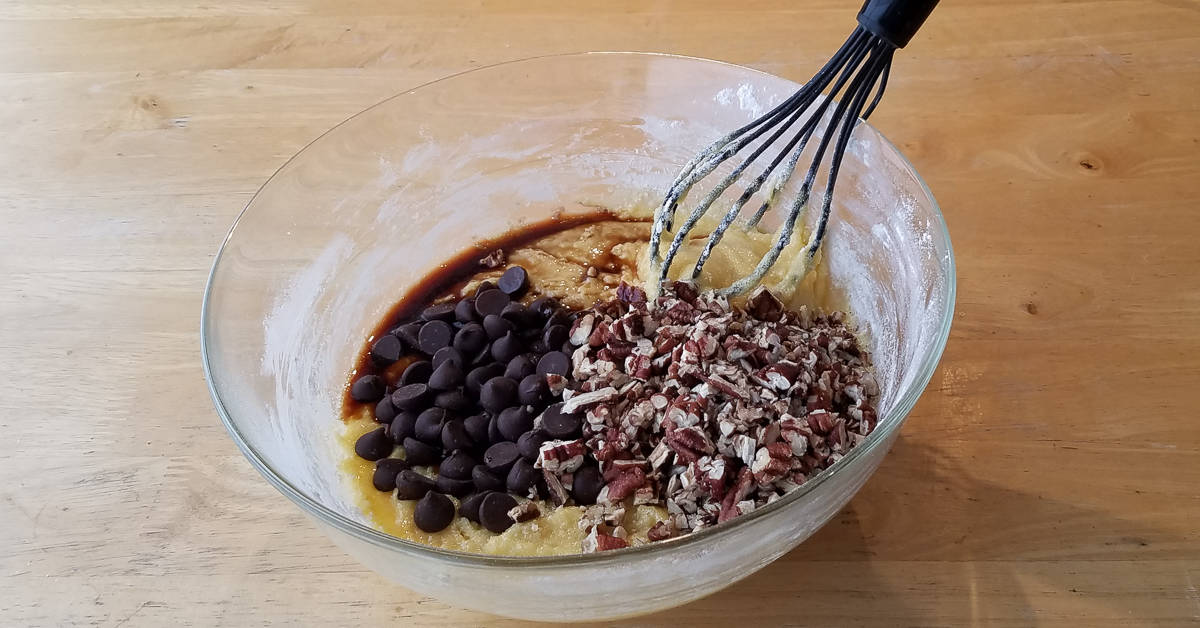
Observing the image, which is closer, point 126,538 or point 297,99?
point 126,538

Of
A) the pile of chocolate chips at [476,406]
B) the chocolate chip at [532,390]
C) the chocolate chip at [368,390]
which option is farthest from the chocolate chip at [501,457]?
the chocolate chip at [368,390]

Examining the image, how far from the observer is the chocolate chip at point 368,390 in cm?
167

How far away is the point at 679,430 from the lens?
1396 mm

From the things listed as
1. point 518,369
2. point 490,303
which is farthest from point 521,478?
point 490,303

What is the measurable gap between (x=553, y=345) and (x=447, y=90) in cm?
65

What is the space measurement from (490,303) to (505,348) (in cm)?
14

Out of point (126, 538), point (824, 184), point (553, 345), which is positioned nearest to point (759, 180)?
point (824, 184)

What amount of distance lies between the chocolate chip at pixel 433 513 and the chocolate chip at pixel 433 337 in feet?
1.31

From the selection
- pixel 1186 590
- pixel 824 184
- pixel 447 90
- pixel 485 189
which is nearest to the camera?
pixel 1186 590

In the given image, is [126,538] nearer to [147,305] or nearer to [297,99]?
[147,305]

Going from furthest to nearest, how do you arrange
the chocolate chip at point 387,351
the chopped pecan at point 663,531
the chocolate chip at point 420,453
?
the chocolate chip at point 387,351, the chocolate chip at point 420,453, the chopped pecan at point 663,531

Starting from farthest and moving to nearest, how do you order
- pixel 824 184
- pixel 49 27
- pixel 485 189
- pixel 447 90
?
pixel 49 27 → pixel 485 189 → pixel 447 90 → pixel 824 184

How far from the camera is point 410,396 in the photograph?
1603mm

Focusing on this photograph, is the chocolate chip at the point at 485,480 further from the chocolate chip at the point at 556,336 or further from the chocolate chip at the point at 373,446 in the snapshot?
the chocolate chip at the point at 556,336
